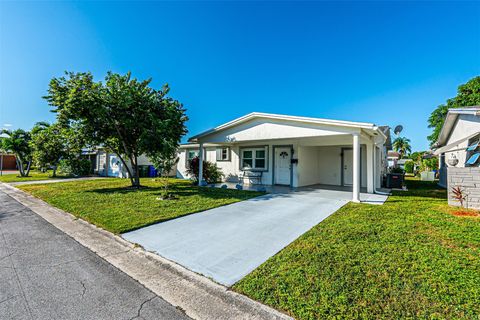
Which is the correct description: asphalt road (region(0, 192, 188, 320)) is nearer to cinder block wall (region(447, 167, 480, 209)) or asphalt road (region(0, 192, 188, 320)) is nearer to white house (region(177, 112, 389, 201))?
white house (region(177, 112, 389, 201))

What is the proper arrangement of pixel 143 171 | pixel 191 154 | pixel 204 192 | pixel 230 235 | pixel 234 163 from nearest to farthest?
pixel 230 235, pixel 204 192, pixel 234 163, pixel 191 154, pixel 143 171

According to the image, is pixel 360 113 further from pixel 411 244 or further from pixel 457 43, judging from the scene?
pixel 411 244

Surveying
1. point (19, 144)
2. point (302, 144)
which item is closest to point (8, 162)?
point (19, 144)

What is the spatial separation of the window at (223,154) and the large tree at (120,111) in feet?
12.8

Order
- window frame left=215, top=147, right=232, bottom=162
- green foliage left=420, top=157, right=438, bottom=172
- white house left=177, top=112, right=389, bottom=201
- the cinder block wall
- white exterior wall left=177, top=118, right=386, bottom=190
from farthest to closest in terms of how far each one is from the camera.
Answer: green foliage left=420, top=157, right=438, bottom=172, window frame left=215, top=147, right=232, bottom=162, white house left=177, top=112, right=389, bottom=201, white exterior wall left=177, top=118, right=386, bottom=190, the cinder block wall

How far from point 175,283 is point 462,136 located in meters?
14.9

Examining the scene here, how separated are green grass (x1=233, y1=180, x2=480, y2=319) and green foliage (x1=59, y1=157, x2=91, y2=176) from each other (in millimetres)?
22275

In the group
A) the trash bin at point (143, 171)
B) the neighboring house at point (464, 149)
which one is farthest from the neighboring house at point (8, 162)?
the neighboring house at point (464, 149)

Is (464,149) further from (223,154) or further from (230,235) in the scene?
(223,154)

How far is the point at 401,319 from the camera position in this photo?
2020mm

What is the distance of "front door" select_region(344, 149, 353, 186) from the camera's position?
12.0 m

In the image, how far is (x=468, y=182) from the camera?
654cm

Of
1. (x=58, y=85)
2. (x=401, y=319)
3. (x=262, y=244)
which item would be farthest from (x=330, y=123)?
(x=58, y=85)

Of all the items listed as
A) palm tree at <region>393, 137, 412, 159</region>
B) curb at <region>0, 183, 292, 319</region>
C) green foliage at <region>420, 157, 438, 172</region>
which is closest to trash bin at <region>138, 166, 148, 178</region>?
curb at <region>0, 183, 292, 319</region>
